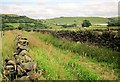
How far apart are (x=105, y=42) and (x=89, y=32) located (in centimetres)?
278

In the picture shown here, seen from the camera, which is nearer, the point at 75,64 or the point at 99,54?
the point at 75,64

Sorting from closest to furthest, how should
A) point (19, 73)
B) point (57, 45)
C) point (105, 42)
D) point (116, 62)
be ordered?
point (19, 73), point (116, 62), point (105, 42), point (57, 45)

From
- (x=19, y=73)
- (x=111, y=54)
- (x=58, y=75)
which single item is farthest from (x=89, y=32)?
(x=19, y=73)

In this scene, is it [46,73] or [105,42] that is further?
[105,42]

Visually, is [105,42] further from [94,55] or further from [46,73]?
[46,73]

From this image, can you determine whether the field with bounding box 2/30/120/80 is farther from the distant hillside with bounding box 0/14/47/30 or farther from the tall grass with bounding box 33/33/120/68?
the distant hillside with bounding box 0/14/47/30

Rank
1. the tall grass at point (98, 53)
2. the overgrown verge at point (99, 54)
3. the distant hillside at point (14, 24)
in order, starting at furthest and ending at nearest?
the distant hillside at point (14, 24) → the tall grass at point (98, 53) → the overgrown verge at point (99, 54)

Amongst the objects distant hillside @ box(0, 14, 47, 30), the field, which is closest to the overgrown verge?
the field

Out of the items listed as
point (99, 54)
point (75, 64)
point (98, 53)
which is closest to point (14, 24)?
point (98, 53)

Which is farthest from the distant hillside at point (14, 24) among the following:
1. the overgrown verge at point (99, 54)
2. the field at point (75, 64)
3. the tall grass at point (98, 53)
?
the field at point (75, 64)

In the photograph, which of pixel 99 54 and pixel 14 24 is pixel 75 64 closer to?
pixel 99 54

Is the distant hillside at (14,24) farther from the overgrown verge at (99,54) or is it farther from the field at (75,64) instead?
the field at (75,64)

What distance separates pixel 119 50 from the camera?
1438 cm

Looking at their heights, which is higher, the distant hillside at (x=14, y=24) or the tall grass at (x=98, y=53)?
the tall grass at (x=98, y=53)
